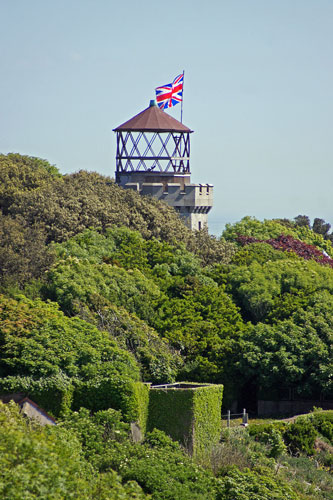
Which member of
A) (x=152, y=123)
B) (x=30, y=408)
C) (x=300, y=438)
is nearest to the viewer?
(x=30, y=408)

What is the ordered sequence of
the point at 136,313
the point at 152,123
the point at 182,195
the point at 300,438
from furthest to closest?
the point at 182,195
the point at 152,123
the point at 136,313
the point at 300,438

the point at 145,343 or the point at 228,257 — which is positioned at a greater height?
the point at 228,257

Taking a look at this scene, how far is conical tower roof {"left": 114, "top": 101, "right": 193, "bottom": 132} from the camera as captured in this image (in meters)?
59.3

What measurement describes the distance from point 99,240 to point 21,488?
30.4 m

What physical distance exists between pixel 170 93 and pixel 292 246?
1242 centimetres

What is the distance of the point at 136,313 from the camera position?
46.0 m

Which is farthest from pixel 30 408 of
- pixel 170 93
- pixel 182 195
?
pixel 170 93

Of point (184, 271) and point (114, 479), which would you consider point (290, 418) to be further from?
point (114, 479)

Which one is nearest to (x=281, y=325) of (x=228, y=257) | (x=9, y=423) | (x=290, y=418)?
(x=290, y=418)

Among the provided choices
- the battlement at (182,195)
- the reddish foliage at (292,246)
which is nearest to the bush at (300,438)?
the reddish foliage at (292,246)

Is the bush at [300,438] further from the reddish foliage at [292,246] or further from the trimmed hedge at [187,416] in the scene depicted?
the reddish foliage at [292,246]

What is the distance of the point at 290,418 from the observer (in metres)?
43.6

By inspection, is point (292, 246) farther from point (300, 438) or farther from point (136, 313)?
point (300, 438)

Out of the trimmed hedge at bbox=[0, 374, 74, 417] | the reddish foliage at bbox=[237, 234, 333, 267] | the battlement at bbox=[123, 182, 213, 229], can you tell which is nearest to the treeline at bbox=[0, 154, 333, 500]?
the trimmed hedge at bbox=[0, 374, 74, 417]
